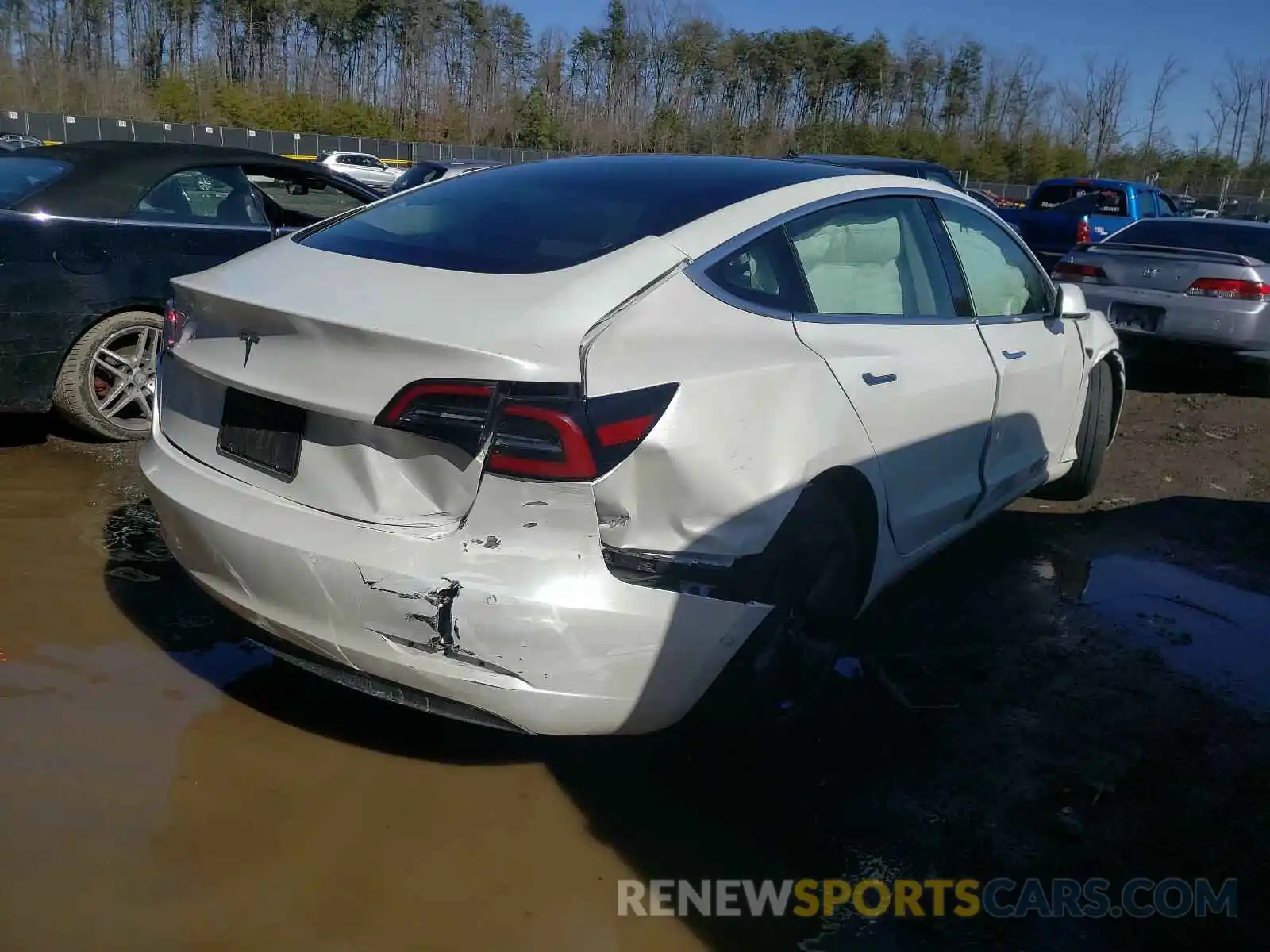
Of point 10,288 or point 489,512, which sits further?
point 10,288

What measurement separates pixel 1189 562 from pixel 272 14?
72145 mm

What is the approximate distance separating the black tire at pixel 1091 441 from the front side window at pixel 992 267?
2.75ft

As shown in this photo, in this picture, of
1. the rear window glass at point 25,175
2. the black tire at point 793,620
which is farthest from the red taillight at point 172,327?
the rear window glass at point 25,175

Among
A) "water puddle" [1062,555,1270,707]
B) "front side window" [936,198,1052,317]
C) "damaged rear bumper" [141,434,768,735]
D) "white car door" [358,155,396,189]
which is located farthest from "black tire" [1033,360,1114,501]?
"white car door" [358,155,396,189]

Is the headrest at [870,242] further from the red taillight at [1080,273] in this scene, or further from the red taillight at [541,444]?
the red taillight at [1080,273]

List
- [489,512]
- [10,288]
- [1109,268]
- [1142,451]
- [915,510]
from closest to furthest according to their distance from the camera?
[489,512] → [915,510] → [10,288] → [1142,451] → [1109,268]

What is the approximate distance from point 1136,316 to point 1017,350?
16.7 feet

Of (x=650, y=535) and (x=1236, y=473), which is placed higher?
(x=650, y=535)

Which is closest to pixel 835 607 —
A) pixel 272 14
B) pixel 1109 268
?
pixel 1109 268

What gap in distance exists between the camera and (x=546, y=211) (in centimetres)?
311

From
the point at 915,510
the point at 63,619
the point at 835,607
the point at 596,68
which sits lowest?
the point at 63,619

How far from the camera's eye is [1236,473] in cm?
612

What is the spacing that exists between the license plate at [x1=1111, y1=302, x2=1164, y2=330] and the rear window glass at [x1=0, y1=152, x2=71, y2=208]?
7.33 meters

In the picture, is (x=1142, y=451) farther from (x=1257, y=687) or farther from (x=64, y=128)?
(x=64, y=128)
